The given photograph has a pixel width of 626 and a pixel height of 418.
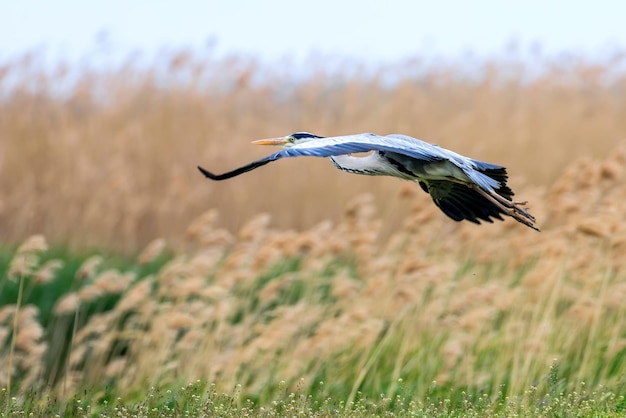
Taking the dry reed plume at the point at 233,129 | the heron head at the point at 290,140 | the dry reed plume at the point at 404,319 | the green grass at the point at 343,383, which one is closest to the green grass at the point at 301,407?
the green grass at the point at 343,383

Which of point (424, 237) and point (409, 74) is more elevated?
point (409, 74)

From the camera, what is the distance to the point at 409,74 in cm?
1178

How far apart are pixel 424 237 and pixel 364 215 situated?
2.57ft

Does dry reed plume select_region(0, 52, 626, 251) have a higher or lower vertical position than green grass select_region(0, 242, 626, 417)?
higher

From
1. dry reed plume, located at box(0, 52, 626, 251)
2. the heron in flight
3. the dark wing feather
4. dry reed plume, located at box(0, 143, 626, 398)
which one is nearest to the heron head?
the heron in flight

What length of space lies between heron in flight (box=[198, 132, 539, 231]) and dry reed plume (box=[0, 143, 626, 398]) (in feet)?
3.73

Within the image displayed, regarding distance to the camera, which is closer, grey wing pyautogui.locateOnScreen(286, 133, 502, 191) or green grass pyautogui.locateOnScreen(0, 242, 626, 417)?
grey wing pyautogui.locateOnScreen(286, 133, 502, 191)

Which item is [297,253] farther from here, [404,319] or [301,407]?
[301,407]

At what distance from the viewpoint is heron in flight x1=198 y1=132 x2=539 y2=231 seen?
141 inches

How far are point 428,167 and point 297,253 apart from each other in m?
2.72

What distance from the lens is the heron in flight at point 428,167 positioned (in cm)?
358

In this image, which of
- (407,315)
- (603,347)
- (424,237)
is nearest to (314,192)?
(424,237)

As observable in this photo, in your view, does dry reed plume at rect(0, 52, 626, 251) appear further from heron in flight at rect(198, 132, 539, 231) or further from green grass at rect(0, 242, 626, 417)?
heron in flight at rect(198, 132, 539, 231)

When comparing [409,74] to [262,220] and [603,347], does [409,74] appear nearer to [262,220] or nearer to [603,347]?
[262,220]
